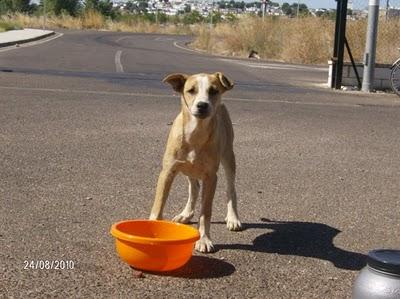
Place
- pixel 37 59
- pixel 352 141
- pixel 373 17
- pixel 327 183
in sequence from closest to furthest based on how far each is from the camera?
pixel 327 183, pixel 352 141, pixel 373 17, pixel 37 59

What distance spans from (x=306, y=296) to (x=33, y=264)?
1741 mm

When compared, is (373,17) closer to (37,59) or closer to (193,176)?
(37,59)

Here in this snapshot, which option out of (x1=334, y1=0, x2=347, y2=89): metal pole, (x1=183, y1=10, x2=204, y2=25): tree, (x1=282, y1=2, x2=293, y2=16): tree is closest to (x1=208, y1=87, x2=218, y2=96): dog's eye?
(x1=334, y1=0, x2=347, y2=89): metal pole

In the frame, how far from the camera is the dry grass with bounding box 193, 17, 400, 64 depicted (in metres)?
30.0

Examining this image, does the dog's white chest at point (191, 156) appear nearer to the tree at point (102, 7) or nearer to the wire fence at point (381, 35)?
the wire fence at point (381, 35)

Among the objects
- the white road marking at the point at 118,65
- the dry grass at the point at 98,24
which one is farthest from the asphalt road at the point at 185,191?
the dry grass at the point at 98,24

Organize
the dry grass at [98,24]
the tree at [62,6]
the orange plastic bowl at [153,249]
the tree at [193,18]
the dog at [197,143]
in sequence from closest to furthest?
the orange plastic bowl at [153,249] → the dog at [197,143] → the dry grass at [98,24] → the tree at [62,6] → the tree at [193,18]

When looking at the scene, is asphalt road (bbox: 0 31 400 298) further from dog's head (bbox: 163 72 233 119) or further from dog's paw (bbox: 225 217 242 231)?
dog's head (bbox: 163 72 233 119)

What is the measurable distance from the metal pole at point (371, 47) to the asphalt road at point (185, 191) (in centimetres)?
333

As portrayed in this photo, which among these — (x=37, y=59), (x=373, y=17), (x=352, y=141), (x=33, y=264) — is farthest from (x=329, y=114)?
(x=37, y=59)

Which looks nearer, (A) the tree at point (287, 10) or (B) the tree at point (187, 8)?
(A) the tree at point (287, 10)

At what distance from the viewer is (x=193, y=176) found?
6434 mm

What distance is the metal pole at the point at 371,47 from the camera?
2027 centimetres

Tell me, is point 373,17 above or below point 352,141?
above
